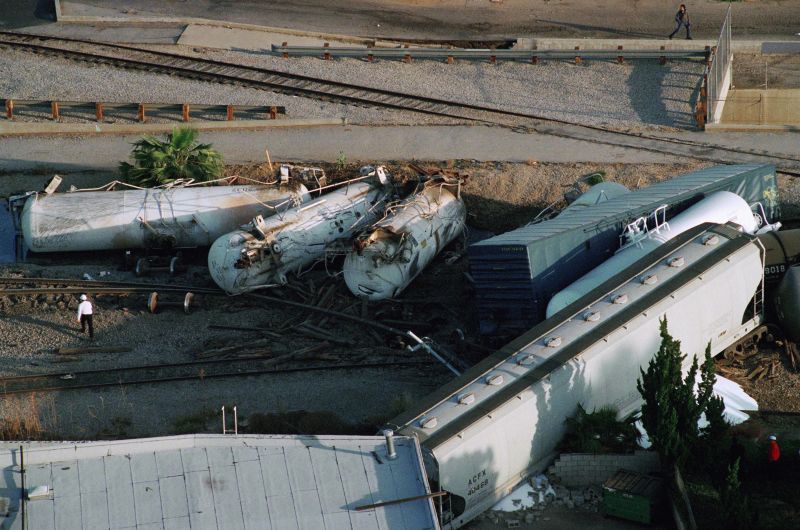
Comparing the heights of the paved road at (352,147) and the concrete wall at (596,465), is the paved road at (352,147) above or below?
above

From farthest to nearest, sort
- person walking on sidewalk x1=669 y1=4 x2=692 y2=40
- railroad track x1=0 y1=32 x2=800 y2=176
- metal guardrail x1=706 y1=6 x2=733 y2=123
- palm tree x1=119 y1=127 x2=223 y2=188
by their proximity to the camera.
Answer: person walking on sidewalk x1=669 y1=4 x2=692 y2=40 < metal guardrail x1=706 y1=6 x2=733 y2=123 < railroad track x1=0 y1=32 x2=800 y2=176 < palm tree x1=119 y1=127 x2=223 y2=188

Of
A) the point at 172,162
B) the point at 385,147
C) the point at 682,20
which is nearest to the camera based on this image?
the point at 172,162

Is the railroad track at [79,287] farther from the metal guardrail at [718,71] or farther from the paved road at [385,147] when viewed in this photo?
the metal guardrail at [718,71]

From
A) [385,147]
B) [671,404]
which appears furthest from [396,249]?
[671,404]

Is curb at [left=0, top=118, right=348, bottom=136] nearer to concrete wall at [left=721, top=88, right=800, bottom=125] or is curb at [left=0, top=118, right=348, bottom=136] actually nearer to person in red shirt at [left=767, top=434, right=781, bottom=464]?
concrete wall at [left=721, top=88, right=800, bottom=125]

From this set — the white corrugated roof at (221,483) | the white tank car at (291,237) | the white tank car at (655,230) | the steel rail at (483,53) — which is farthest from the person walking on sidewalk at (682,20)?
the white corrugated roof at (221,483)

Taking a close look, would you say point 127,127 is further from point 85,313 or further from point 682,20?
point 682,20

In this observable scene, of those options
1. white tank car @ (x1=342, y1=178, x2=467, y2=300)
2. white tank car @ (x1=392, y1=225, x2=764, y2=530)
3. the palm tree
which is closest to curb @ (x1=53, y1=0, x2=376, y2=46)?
the palm tree
